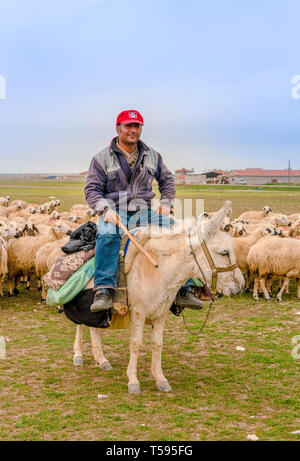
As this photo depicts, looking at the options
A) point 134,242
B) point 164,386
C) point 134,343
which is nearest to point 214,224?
point 134,242

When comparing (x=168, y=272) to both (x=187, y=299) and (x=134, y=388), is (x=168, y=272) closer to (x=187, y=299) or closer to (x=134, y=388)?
(x=187, y=299)

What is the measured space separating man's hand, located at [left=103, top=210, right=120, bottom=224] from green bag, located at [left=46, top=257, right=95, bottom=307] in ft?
2.86

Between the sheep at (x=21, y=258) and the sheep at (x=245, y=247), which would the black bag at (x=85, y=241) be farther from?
the sheep at (x=245, y=247)

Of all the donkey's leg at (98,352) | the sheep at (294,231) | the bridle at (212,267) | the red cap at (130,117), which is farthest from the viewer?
the sheep at (294,231)

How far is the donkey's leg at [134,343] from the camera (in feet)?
20.7

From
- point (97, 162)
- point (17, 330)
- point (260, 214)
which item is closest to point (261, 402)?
point (97, 162)

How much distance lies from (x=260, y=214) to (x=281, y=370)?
18.6m

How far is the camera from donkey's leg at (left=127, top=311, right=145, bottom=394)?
6324mm

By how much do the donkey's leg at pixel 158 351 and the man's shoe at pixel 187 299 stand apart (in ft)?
1.09

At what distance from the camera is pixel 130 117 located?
20.6 feet

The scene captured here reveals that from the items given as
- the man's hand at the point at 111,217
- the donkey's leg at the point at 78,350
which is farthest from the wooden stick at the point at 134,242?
the donkey's leg at the point at 78,350

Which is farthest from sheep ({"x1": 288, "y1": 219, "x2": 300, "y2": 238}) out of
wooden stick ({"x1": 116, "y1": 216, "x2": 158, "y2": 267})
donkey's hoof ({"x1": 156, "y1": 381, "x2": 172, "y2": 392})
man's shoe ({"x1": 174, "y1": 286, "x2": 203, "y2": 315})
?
wooden stick ({"x1": 116, "y1": 216, "x2": 158, "y2": 267})

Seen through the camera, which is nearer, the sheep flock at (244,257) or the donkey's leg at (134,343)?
the donkey's leg at (134,343)
